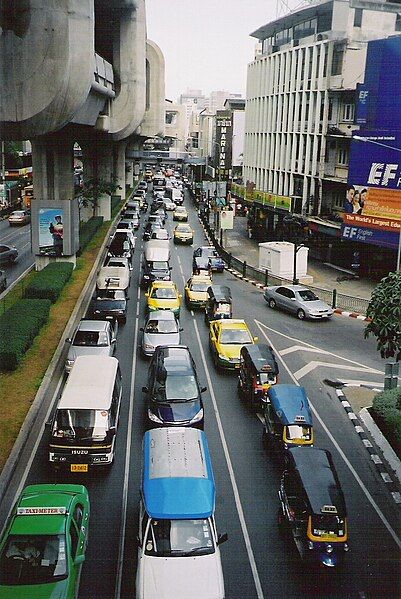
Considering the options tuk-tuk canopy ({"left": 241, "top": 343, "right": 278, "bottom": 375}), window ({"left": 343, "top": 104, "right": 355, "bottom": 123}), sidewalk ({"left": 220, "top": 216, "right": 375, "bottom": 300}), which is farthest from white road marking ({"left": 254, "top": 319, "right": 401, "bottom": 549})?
window ({"left": 343, "top": 104, "right": 355, "bottom": 123})

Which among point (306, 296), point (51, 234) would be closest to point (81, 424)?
point (306, 296)

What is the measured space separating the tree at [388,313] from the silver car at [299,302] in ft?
42.5

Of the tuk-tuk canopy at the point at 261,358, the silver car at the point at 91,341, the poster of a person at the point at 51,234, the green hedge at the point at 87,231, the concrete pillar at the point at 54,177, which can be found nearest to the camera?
the tuk-tuk canopy at the point at 261,358

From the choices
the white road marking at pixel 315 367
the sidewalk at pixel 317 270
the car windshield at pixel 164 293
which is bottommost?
the white road marking at pixel 315 367

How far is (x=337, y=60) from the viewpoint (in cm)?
4353

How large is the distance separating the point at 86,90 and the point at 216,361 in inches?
431

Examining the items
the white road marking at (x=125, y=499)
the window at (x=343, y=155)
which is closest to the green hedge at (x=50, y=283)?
the white road marking at (x=125, y=499)

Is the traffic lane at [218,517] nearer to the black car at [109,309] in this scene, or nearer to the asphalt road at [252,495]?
the asphalt road at [252,495]

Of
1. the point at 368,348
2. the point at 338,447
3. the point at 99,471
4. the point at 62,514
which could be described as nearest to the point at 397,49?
the point at 368,348

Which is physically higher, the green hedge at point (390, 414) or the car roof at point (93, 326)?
the car roof at point (93, 326)

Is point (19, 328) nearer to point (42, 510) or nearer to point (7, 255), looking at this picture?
point (42, 510)

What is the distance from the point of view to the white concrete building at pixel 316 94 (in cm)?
4366

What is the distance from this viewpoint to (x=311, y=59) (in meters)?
46.3

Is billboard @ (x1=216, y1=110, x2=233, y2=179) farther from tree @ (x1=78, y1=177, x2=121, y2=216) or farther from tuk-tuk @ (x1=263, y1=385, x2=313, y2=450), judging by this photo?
tuk-tuk @ (x1=263, y1=385, x2=313, y2=450)
